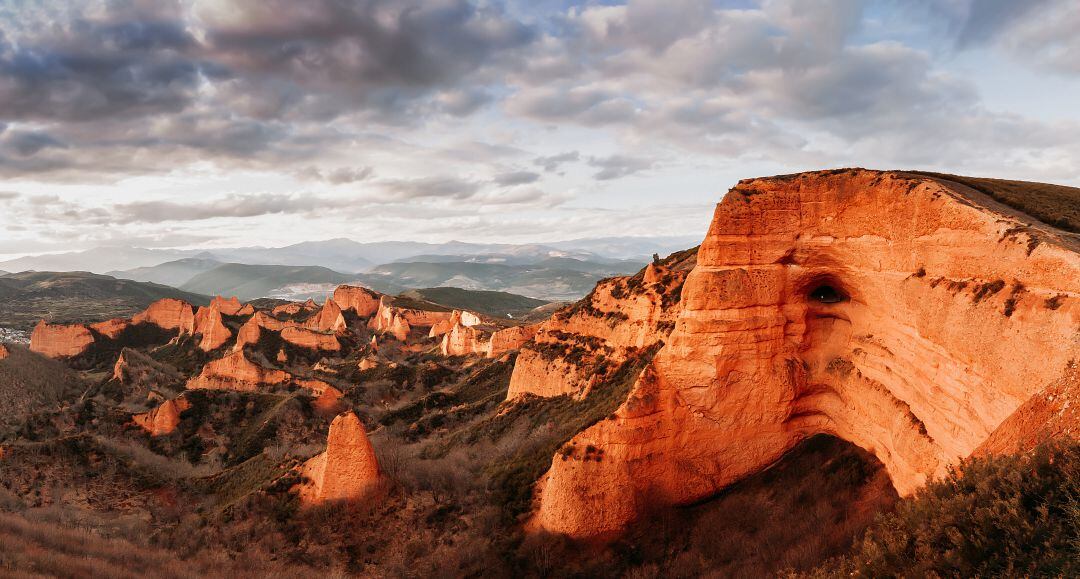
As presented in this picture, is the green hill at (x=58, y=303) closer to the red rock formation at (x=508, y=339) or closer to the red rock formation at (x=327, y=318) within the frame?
the red rock formation at (x=327, y=318)

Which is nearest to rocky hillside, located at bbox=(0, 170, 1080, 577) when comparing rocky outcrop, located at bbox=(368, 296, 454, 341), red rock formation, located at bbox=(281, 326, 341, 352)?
red rock formation, located at bbox=(281, 326, 341, 352)

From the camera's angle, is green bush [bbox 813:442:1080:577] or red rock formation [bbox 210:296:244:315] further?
red rock formation [bbox 210:296:244:315]

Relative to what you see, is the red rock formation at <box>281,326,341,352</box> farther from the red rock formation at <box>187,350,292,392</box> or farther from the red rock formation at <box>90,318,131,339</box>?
the red rock formation at <box>90,318,131,339</box>

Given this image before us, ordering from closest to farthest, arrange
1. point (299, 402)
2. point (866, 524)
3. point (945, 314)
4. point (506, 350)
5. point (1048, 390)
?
point (1048, 390) < point (945, 314) < point (866, 524) < point (299, 402) < point (506, 350)

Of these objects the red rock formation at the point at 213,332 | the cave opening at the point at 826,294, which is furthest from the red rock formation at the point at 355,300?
the cave opening at the point at 826,294

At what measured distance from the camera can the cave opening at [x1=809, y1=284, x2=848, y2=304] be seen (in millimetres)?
17500

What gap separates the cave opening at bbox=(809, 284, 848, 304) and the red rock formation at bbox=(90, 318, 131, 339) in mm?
114429

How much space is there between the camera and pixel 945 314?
11750 millimetres

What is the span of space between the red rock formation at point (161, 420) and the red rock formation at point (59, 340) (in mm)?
60125

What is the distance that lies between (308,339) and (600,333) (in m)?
62.0

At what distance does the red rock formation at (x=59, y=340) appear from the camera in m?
84.2

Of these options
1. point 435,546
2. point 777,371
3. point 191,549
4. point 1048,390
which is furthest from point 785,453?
point 191,549

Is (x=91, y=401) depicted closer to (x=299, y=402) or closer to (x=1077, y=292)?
(x=299, y=402)

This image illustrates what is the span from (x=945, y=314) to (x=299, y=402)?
49017 millimetres
